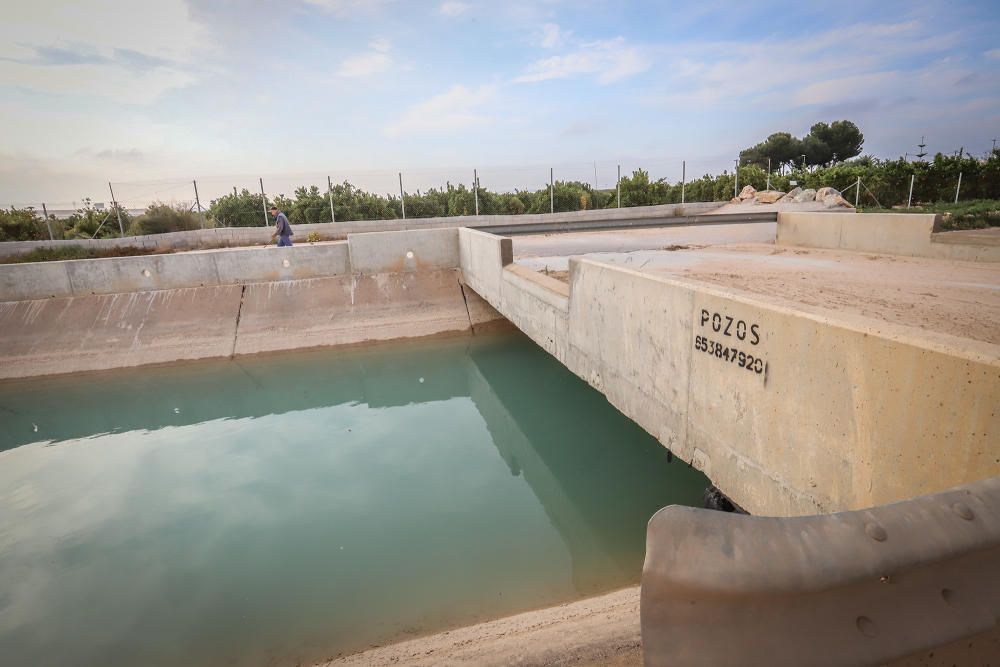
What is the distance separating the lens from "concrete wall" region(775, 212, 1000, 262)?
27.7 feet

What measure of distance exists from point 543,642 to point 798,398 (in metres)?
2.37

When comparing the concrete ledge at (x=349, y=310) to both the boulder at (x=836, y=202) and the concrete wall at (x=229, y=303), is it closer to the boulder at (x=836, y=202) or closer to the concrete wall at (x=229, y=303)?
the concrete wall at (x=229, y=303)

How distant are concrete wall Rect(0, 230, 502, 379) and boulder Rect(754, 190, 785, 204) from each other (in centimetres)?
1901

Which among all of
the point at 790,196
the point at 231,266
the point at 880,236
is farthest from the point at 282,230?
the point at 790,196

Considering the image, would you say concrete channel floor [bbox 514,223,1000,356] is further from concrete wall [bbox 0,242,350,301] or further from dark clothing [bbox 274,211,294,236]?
dark clothing [bbox 274,211,294,236]

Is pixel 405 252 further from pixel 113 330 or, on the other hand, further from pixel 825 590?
pixel 825 590

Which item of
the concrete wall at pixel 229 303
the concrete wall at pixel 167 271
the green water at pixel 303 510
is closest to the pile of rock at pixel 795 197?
the concrete wall at pixel 229 303

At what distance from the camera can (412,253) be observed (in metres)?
13.9

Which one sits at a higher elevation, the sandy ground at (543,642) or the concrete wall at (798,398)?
the concrete wall at (798,398)

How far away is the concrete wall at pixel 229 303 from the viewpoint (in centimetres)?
1211

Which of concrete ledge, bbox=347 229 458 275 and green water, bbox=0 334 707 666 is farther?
concrete ledge, bbox=347 229 458 275

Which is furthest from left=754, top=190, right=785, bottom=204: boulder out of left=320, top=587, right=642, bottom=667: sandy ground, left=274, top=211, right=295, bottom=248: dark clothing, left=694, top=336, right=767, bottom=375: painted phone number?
left=320, top=587, right=642, bottom=667: sandy ground

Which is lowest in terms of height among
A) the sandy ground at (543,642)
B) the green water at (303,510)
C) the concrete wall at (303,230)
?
the green water at (303,510)

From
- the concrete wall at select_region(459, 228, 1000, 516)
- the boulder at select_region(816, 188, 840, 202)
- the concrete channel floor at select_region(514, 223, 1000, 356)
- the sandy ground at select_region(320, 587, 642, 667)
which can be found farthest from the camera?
the boulder at select_region(816, 188, 840, 202)
